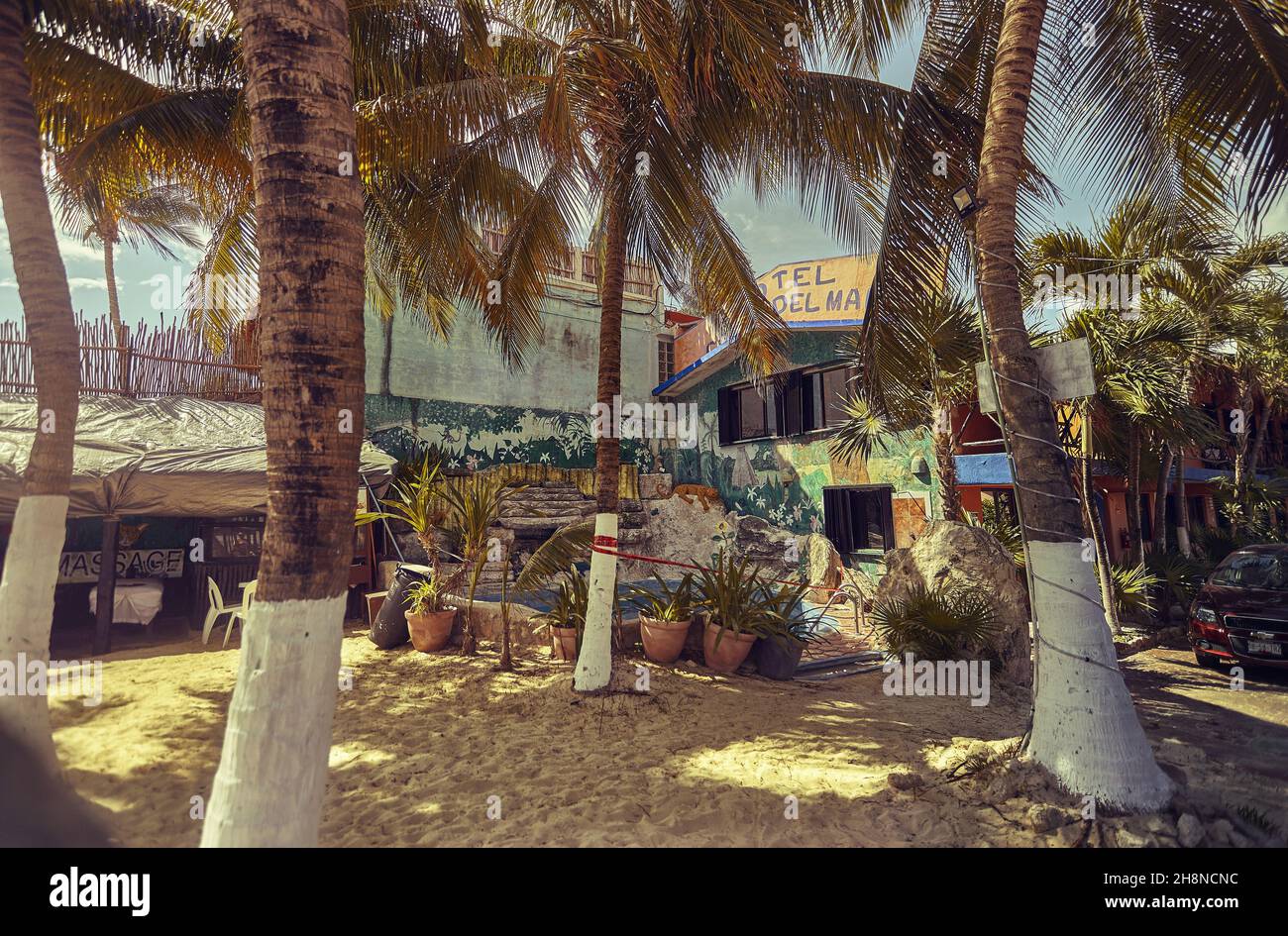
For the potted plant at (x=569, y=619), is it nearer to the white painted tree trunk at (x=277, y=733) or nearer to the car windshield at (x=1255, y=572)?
the white painted tree trunk at (x=277, y=733)

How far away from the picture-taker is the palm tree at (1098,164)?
13.2 ft

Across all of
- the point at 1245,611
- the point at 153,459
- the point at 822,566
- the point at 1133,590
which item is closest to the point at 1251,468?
the point at 1133,590

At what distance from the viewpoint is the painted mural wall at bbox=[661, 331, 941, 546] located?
13305 millimetres

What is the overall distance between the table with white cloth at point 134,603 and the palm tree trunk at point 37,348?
17.0 ft

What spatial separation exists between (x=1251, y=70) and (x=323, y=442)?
22.3 feet

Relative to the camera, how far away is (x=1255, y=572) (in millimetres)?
8398

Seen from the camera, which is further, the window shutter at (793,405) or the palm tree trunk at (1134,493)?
the window shutter at (793,405)

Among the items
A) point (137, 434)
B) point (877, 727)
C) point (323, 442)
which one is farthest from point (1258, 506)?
point (137, 434)

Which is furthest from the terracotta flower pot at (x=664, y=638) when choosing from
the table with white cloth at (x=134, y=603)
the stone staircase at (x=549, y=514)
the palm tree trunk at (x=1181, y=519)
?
the palm tree trunk at (x=1181, y=519)

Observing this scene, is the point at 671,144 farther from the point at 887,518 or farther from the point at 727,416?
the point at 727,416

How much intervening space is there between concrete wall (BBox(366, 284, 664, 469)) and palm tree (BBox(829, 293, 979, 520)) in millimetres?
9158

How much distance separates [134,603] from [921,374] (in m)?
10.7

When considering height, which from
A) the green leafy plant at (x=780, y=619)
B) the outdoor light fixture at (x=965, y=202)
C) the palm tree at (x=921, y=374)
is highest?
the outdoor light fixture at (x=965, y=202)

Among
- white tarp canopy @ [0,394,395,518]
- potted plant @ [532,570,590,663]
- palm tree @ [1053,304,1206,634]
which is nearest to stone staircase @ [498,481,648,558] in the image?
white tarp canopy @ [0,394,395,518]
